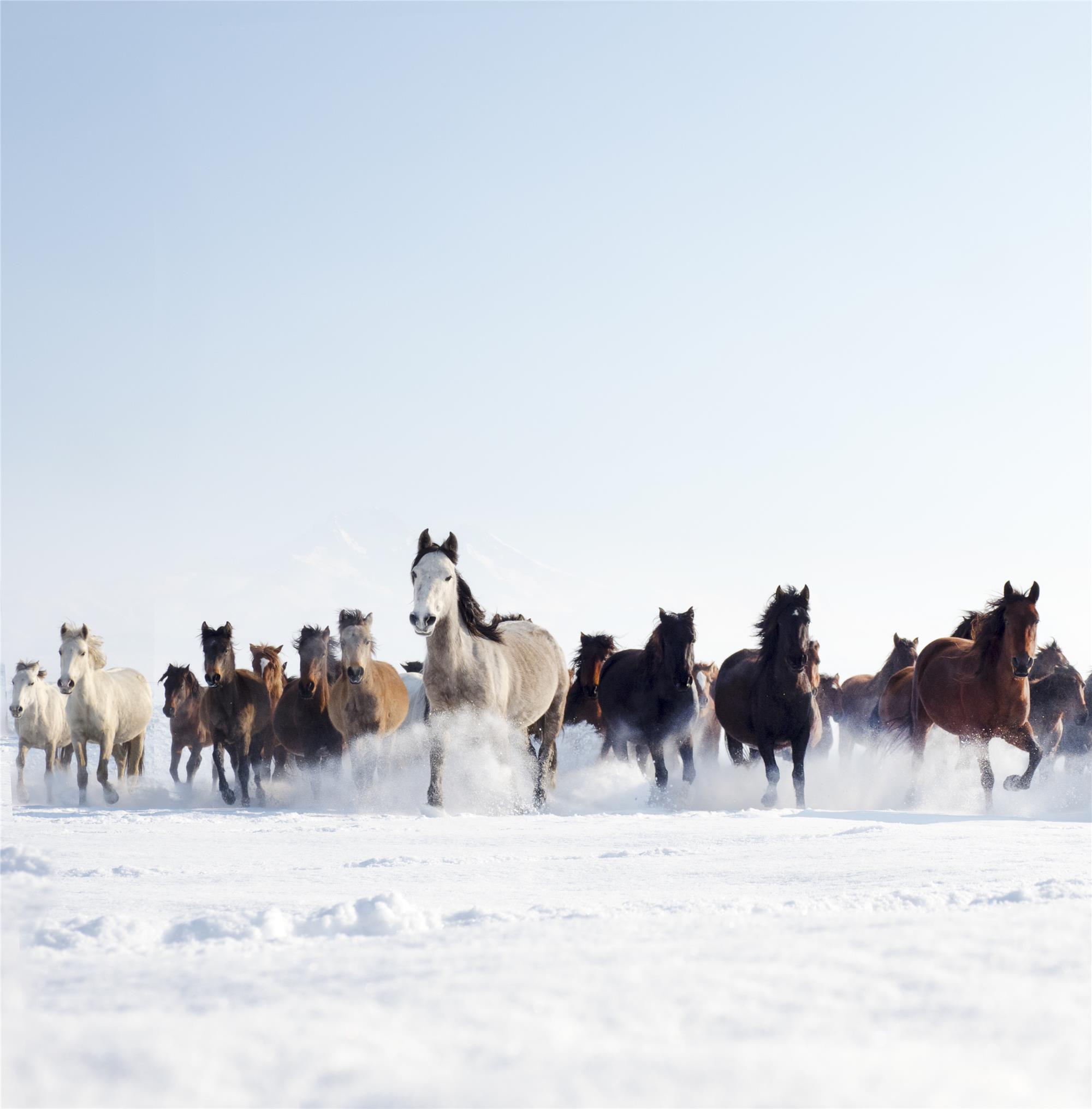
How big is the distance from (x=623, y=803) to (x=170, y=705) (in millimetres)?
8630

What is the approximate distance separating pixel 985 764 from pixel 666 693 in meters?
3.49

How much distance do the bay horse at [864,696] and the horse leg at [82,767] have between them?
11.4m

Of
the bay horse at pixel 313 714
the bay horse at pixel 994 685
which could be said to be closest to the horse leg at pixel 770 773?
the bay horse at pixel 994 685

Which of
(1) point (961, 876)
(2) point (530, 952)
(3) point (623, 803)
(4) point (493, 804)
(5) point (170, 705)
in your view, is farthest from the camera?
(5) point (170, 705)

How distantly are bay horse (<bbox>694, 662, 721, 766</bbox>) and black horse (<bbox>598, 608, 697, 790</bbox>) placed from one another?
397 centimetres

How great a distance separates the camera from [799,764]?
1128 centimetres

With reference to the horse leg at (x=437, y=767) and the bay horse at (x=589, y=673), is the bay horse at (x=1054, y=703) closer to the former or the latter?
the bay horse at (x=589, y=673)

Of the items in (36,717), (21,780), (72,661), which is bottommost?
(21,780)

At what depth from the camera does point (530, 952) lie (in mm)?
2537

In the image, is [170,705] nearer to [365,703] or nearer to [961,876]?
[365,703]

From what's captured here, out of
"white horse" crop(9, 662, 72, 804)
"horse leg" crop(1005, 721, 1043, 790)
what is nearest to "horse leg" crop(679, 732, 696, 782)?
"horse leg" crop(1005, 721, 1043, 790)

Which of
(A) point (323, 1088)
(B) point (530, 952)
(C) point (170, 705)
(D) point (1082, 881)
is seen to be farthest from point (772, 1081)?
(C) point (170, 705)

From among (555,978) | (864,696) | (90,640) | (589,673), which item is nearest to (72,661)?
(90,640)

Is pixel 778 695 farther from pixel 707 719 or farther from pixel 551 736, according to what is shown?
pixel 707 719
